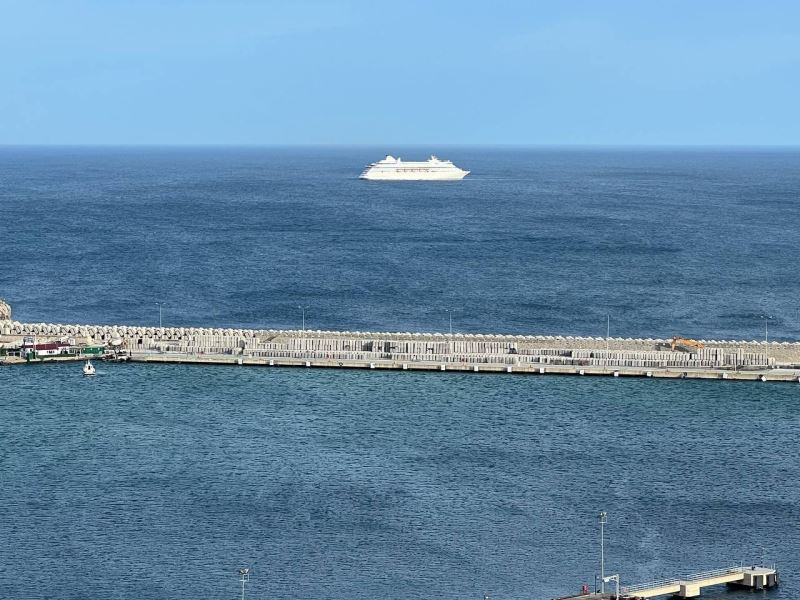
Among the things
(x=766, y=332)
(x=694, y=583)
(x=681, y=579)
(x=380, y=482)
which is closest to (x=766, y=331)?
(x=766, y=332)

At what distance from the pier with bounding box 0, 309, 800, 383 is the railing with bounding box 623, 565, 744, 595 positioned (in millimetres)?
30798

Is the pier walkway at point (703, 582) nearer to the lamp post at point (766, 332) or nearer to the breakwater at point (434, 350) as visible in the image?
the breakwater at point (434, 350)

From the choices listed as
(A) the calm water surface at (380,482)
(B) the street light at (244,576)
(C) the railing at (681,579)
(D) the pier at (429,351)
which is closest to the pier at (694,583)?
(C) the railing at (681,579)

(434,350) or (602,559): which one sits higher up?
(434,350)

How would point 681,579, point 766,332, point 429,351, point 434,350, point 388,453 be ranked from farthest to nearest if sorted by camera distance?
point 766,332
point 434,350
point 429,351
point 388,453
point 681,579

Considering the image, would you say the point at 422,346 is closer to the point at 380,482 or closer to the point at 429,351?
the point at 429,351

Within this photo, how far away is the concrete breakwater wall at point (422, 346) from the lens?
266 feet

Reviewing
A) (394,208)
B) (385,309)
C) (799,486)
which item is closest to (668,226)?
(394,208)

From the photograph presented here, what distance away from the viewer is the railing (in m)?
47.0

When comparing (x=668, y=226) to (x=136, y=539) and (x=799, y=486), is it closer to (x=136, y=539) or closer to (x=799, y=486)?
(x=799, y=486)

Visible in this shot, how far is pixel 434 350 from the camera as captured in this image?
83.1m

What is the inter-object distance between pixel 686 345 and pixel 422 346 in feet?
51.1

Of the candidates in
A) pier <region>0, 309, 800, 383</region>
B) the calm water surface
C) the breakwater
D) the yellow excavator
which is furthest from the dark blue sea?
the yellow excavator

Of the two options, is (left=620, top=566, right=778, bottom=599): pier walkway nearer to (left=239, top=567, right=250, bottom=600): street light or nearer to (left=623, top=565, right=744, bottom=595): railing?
(left=623, top=565, right=744, bottom=595): railing
